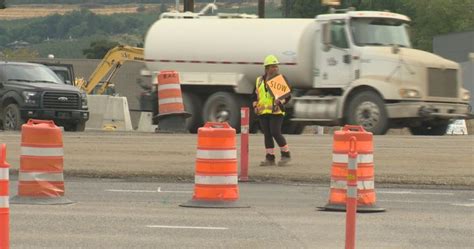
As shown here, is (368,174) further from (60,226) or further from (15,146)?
(15,146)

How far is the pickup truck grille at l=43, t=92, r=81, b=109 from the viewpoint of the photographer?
27.5 metres

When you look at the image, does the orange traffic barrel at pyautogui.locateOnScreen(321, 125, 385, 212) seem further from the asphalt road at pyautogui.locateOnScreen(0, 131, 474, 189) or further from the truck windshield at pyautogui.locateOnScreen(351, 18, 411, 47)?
the truck windshield at pyautogui.locateOnScreen(351, 18, 411, 47)

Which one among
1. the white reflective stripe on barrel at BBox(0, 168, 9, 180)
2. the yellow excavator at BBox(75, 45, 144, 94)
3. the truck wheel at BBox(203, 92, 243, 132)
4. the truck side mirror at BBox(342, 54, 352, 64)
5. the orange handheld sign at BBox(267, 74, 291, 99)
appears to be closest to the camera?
the white reflective stripe on barrel at BBox(0, 168, 9, 180)

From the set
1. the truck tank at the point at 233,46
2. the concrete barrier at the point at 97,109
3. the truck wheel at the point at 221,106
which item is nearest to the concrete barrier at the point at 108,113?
the concrete barrier at the point at 97,109

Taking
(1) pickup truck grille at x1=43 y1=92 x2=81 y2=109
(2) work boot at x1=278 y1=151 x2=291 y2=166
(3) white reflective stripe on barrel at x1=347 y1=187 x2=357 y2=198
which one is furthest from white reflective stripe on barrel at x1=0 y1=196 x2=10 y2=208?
(1) pickup truck grille at x1=43 y1=92 x2=81 y2=109

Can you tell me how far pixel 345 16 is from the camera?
83.0 feet

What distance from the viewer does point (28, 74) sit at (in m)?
28.4

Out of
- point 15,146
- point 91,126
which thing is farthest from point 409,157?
point 91,126

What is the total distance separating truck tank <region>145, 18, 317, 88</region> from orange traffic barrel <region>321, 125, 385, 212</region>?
1338 centimetres

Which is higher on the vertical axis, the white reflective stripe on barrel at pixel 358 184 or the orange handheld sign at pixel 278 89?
the orange handheld sign at pixel 278 89

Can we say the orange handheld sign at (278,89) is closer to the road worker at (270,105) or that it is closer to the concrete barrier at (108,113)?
the road worker at (270,105)

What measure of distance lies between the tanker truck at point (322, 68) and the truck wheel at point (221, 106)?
1.0 inches

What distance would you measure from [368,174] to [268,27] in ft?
48.1

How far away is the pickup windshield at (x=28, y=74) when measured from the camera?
1106 inches
